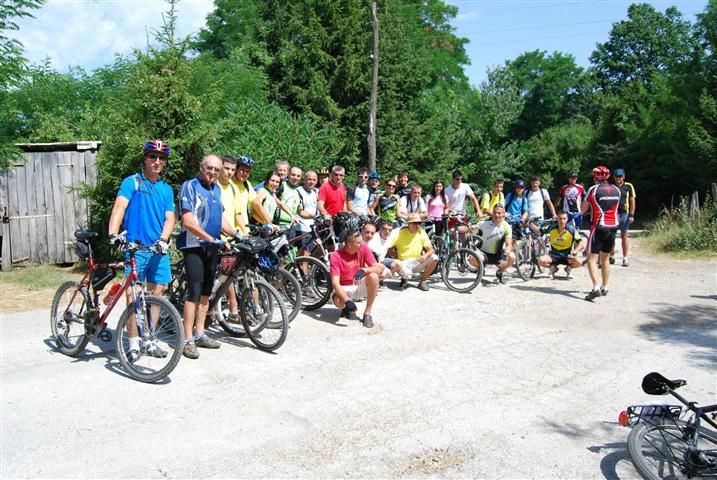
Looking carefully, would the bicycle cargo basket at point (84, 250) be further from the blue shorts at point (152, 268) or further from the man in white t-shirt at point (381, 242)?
the man in white t-shirt at point (381, 242)

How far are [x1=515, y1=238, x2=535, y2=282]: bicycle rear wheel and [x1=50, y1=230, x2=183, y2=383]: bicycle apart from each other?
6.52 m

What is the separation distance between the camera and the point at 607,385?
18.1ft

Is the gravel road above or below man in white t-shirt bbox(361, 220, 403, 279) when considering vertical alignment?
below

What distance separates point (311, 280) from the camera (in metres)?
7.77

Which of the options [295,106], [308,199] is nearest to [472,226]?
[308,199]

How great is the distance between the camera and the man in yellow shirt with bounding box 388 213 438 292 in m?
8.92

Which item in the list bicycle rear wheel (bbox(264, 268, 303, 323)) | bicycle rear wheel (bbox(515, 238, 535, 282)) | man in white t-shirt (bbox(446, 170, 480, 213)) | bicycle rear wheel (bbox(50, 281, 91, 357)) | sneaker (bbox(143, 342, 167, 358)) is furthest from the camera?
man in white t-shirt (bbox(446, 170, 480, 213))

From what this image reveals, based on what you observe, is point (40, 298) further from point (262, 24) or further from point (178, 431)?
point (262, 24)

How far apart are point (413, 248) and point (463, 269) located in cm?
111

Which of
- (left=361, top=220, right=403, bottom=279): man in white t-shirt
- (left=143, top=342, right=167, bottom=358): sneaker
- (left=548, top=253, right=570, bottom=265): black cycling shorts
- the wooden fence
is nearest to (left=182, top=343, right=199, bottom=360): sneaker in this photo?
(left=143, top=342, right=167, bottom=358): sneaker

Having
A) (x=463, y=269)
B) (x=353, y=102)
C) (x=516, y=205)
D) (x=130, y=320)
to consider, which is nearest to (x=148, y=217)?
(x=130, y=320)

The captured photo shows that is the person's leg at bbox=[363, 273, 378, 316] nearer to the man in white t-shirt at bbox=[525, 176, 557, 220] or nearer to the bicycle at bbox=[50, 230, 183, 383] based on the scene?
the bicycle at bbox=[50, 230, 183, 383]

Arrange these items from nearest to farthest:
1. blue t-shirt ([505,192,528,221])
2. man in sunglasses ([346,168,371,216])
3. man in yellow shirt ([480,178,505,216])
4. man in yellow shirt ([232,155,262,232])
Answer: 1. man in yellow shirt ([232,155,262,232])
2. man in sunglasses ([346,168,371,216])
3. blue t-shirt ([505,192,528,221])
4. man in yellow shirt ([480,178,505,216])

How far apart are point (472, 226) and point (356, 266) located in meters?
3.37
